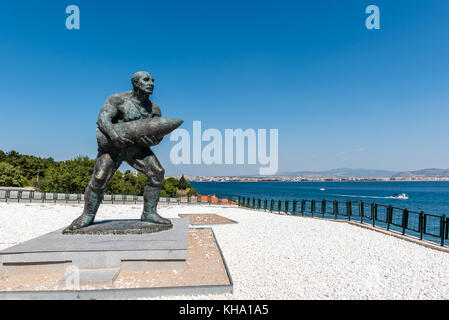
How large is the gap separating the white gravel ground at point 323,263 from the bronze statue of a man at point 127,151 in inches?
109

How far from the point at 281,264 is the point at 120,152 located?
15.4 ft

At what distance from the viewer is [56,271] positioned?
5250 millimetres

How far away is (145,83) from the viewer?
6.52m

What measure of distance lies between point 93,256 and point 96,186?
1817 millimetres

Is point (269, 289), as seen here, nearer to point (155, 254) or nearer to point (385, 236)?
point (155, 254)

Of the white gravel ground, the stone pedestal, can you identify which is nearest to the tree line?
the white gravel ground

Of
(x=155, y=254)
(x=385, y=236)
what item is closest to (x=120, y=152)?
(x=155, y=254)

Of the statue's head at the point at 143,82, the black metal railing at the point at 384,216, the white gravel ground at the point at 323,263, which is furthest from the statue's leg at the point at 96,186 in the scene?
the black metal railing at the point at 384,216

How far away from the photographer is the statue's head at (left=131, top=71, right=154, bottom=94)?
257 inches

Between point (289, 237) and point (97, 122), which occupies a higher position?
point (97, 122)

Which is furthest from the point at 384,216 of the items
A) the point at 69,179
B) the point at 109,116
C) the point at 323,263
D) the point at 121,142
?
the point at 69,179

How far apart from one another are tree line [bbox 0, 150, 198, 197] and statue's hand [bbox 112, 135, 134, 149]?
755 inches

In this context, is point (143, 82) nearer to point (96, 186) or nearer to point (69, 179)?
point (96, 186)
